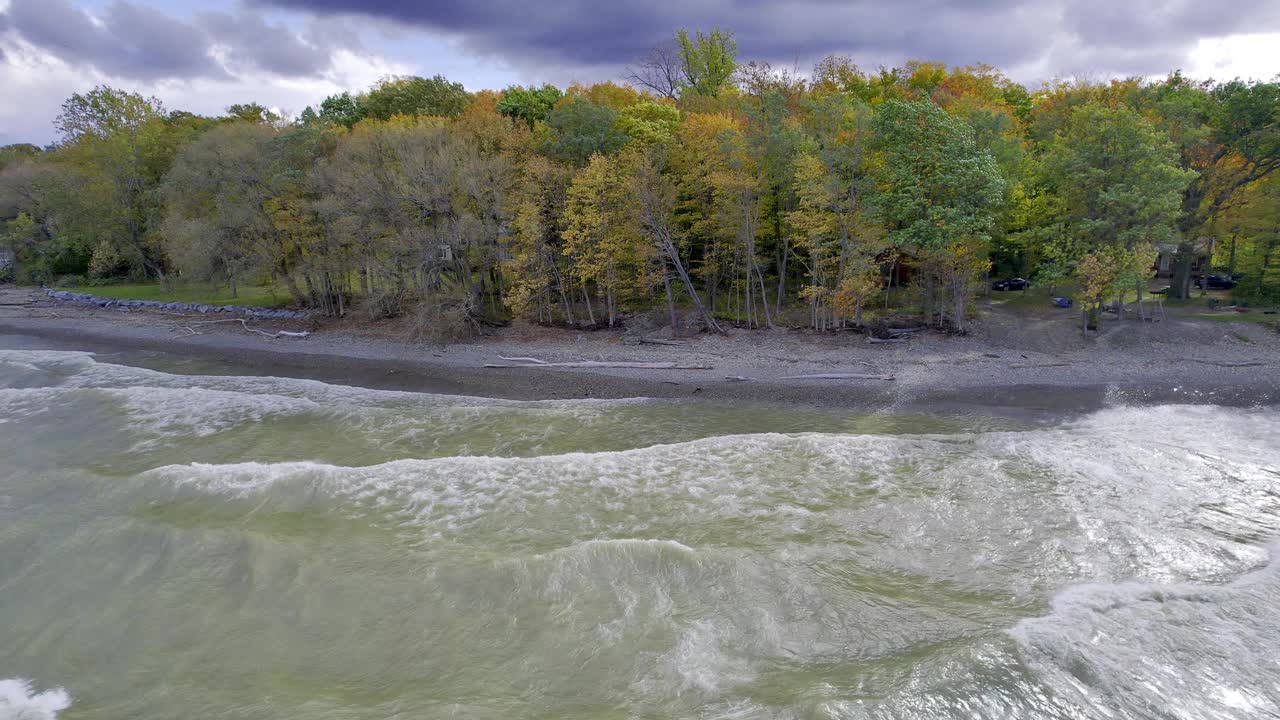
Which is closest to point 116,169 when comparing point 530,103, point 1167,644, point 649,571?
point 530,103

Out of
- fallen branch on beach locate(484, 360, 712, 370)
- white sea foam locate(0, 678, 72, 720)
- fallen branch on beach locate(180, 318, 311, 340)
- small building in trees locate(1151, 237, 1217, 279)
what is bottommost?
white sea foam locate(0, 678, 72, 720)

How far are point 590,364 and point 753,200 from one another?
10.1 metres

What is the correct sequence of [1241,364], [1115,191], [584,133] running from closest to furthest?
[1241,364], [1115,191], [584,133]

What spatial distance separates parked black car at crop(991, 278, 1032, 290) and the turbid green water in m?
15.6

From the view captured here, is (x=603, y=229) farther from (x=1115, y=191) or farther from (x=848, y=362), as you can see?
(x=1115, y=191)

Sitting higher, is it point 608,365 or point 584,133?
point 584,133

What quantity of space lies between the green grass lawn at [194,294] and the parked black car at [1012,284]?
39.1 meters

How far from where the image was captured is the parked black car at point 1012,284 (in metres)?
29.4

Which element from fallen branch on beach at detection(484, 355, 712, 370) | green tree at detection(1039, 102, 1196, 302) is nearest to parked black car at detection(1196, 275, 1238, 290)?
green tree at detection(1039, 102, 1196, 302)

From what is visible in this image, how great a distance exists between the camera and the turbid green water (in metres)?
6.91

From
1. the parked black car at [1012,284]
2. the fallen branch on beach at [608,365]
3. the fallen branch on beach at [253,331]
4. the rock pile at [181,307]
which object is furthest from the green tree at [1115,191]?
the rock pile at [181,307]

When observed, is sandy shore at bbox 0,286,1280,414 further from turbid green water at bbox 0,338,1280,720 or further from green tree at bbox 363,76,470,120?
green tree at bbox 363,76,470,120

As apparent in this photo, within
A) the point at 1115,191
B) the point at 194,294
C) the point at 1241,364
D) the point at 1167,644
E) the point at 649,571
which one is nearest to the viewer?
the point at 1167,644

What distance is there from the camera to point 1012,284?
3006 cm
